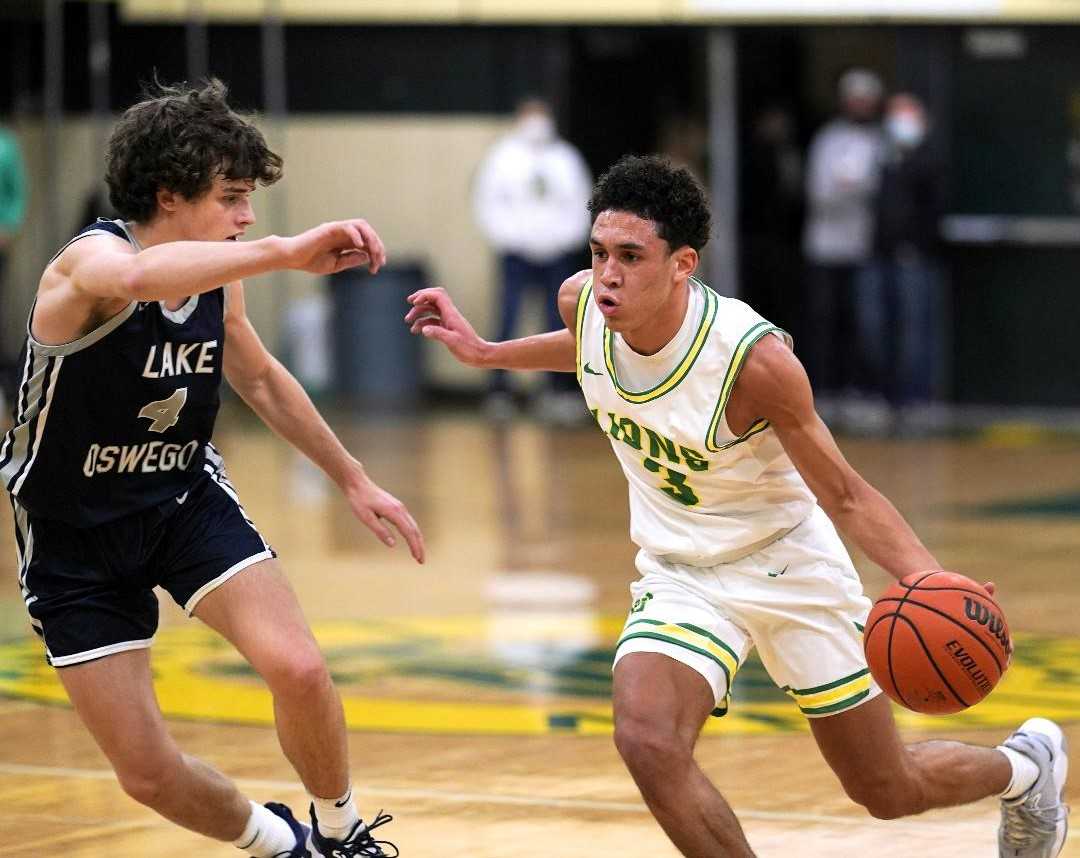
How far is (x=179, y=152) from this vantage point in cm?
479

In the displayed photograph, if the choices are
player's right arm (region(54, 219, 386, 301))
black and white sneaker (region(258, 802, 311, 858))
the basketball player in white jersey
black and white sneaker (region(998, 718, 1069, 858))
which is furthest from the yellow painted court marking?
player's right arm (region(54, 219, 386, 301))

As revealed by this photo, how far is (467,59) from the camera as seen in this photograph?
1803cm

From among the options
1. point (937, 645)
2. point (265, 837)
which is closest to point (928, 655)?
point (937, 645)

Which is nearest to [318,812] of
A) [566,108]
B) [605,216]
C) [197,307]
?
[197,307]

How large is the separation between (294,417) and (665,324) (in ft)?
3.20

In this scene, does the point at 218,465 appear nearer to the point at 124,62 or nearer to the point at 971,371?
the point at 971,371

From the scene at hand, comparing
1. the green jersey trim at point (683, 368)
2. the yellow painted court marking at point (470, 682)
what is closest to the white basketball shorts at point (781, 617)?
the green jersey trim at point (683, 368)

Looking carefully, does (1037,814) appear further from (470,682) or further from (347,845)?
(470,682)

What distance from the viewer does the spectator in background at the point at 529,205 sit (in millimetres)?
16734

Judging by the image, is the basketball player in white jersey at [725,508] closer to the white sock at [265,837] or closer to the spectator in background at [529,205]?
the white sock at [265,837]

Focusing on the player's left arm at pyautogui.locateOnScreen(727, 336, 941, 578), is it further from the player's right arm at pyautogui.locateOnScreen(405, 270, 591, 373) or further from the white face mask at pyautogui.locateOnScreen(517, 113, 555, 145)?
the white face mask at pyautogui.locateOnScreen(517, 113, 555, 145)

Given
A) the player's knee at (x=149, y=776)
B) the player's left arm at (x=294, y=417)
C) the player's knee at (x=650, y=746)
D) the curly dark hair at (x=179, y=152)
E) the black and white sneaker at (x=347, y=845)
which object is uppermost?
the curly dark hair at (x=179, y=152)

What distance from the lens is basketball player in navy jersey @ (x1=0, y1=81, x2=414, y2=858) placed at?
4816 millimetres

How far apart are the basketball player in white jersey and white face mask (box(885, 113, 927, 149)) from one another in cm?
1084
